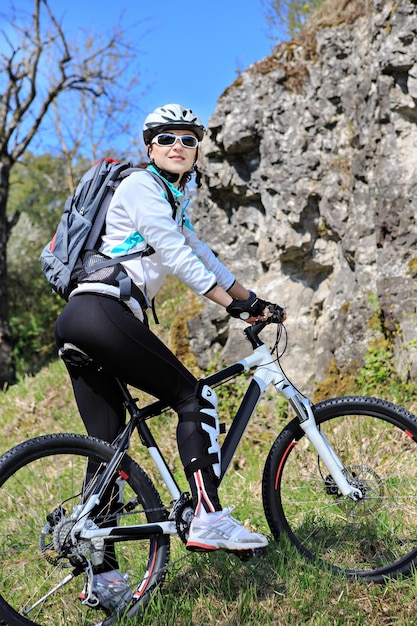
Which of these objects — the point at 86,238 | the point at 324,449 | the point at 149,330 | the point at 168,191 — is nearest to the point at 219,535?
the point at 324,449

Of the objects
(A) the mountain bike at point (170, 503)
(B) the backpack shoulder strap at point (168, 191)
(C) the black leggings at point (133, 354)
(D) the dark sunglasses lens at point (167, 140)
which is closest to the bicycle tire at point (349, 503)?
(A) the mountain bike at point (170, 503)

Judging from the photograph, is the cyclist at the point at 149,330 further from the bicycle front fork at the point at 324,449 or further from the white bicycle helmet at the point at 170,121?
the bicycle front fork at the point at 324,449

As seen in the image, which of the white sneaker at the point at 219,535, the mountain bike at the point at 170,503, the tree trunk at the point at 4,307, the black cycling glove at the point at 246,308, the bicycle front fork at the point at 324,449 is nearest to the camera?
the white sneaker at the point at 219,535

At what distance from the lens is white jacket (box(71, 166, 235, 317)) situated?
2.71 metres

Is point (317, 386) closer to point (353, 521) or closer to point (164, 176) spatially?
point (353, 521)

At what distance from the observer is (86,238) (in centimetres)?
282

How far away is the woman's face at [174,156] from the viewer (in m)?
2.97

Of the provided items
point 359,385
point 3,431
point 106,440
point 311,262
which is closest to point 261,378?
point 106,440

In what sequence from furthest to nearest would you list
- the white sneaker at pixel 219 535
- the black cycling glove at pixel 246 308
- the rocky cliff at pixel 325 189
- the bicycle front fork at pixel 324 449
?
the rocky cliff at pixel 325 189, the bicycle front fork at pixel 324 449, the black cycling glove at pixel 246 308, the white sneaker at pixel 219 535

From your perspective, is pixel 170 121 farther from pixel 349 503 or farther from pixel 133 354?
pixel 349 503

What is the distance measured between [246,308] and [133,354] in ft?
1.93

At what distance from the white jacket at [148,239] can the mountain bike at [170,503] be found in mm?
432

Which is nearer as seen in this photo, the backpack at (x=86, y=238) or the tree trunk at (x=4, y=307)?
the backpack at (x=86, y=238)

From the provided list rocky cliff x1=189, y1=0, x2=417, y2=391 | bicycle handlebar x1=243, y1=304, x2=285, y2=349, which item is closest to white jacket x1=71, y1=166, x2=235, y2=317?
bicycle handlebar x1=243, y1=304, x2=285, y2=349
